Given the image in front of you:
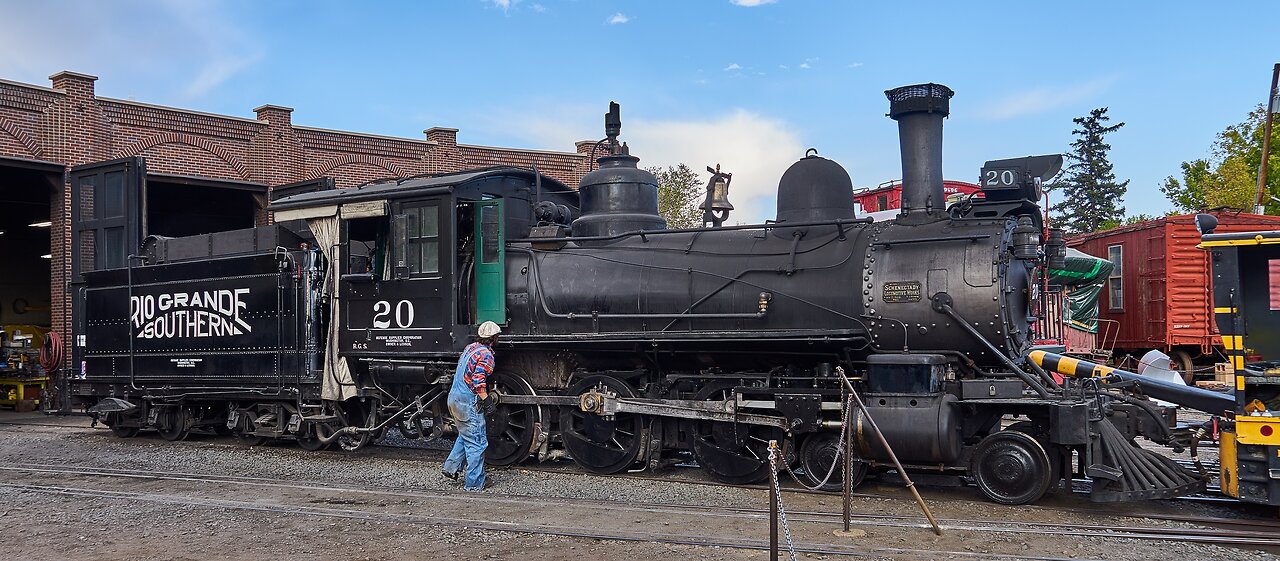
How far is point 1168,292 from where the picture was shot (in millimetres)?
Result: 18578

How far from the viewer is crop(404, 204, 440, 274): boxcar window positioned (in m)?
10.1

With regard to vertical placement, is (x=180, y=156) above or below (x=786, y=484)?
above

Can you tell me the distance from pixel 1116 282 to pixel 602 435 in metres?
14.8

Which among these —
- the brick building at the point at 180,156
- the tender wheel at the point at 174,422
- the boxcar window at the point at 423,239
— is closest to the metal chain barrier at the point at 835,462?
the boxcar window at the point at 423,239

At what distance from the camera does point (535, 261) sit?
10.1 meters

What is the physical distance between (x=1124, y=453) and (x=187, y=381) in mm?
10605

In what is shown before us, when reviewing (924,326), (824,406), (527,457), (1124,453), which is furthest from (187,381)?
(1124,453)

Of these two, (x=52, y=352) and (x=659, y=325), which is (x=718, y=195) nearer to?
(x=659, y=325)

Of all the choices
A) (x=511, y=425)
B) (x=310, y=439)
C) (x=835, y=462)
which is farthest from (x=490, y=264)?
(x=835, y=462)

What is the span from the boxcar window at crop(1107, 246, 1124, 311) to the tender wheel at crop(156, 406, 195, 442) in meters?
17.0

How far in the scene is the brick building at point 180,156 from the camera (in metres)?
18.7

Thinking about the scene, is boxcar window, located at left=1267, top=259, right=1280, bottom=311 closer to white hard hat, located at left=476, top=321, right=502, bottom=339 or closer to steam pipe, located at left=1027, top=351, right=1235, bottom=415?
steam pipe, located at left=1027, top=351, right=1235, bottom=415

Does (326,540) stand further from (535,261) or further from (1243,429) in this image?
(1243,429)

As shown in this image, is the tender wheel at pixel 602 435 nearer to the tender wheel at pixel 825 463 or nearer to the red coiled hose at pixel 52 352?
the tender wheel at pixel 825 463
